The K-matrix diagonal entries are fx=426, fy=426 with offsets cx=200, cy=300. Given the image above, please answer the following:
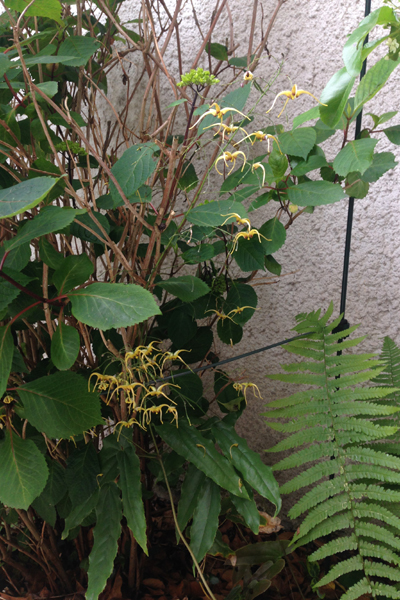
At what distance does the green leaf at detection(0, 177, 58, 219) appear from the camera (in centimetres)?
46

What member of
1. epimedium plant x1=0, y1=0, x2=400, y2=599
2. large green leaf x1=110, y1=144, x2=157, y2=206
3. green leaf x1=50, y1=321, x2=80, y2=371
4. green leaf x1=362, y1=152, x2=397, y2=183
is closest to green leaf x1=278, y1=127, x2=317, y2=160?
epimedium plant x1=0, y1=0, x2=400, y2=599

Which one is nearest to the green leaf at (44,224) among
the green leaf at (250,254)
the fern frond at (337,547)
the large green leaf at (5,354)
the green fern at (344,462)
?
the large green leaf at (5,354)

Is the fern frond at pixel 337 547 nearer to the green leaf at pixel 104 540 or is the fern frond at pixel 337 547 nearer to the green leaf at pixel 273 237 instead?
the green leaf at pixel 104 540

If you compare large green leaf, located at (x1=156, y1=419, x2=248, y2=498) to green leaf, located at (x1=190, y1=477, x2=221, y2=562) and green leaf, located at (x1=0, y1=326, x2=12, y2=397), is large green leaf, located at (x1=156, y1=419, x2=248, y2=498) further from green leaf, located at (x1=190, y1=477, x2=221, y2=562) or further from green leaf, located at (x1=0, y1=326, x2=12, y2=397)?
green leaf, located at (x1=0, y1=326, x2=12, y2=397)

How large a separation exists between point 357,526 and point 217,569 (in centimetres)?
46

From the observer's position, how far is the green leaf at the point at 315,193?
0.69 meters

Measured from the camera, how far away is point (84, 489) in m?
0.79

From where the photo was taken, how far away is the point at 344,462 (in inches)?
33.0

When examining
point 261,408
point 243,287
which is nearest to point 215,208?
point 243,287

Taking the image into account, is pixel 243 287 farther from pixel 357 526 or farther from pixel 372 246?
pixel 357 526

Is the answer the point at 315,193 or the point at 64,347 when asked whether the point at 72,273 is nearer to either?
the point at 64,347

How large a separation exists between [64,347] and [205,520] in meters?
0.39

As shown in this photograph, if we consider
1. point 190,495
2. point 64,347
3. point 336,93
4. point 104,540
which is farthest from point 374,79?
point 104,540

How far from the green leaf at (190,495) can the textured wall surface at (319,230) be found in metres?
0.49
